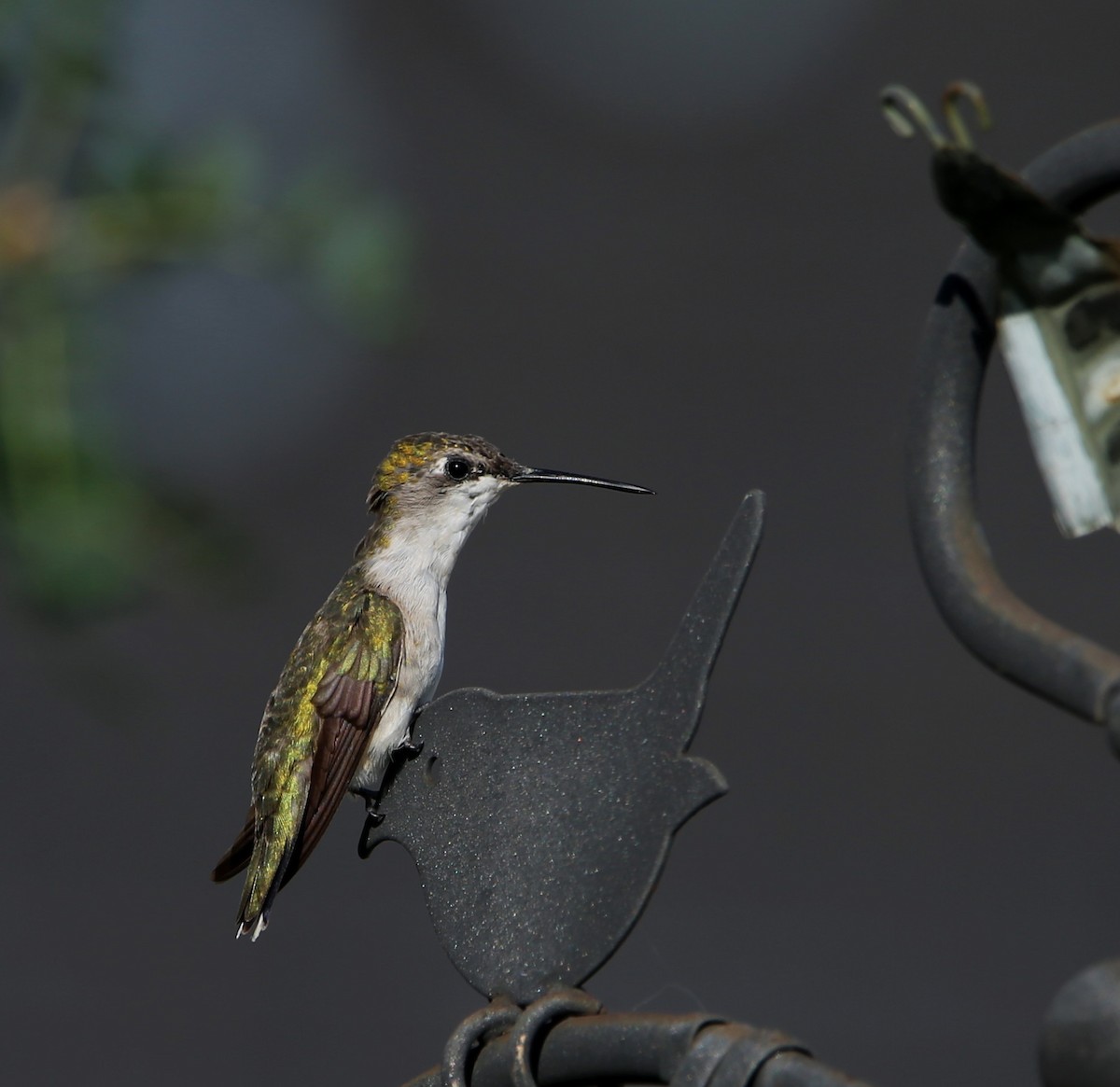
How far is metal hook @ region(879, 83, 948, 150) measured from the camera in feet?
2.27

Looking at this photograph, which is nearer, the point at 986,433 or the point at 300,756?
the point at 300,756

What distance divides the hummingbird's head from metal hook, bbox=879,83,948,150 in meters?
1.40

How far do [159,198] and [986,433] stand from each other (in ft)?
6.75

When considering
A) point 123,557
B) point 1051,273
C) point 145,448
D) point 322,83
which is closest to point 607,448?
point 322,83

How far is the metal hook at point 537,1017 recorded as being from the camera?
85cm

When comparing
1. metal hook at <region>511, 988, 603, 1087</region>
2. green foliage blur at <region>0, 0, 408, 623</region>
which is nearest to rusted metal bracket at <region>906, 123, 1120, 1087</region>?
metal hook at <region>511, 988, 603, 1087</region>

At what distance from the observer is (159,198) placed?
4.83 ft

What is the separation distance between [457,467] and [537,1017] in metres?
1.35

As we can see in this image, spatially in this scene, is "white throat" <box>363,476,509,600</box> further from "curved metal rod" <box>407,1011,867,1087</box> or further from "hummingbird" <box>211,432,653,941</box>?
"curved metal rod" <box>407,1011,867,1087</box>

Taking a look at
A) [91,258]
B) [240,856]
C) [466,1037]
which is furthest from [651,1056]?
[240,856]

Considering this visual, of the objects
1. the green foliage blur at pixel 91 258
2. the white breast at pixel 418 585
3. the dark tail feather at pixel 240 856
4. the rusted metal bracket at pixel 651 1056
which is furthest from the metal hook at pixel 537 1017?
the dark tail feather at pixel 240 856

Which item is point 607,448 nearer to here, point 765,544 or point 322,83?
point 765,544

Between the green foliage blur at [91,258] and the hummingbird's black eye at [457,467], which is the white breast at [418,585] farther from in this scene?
the green foliage blur at [91,258]

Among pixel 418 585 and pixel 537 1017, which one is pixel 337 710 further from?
pixel 537 1017
